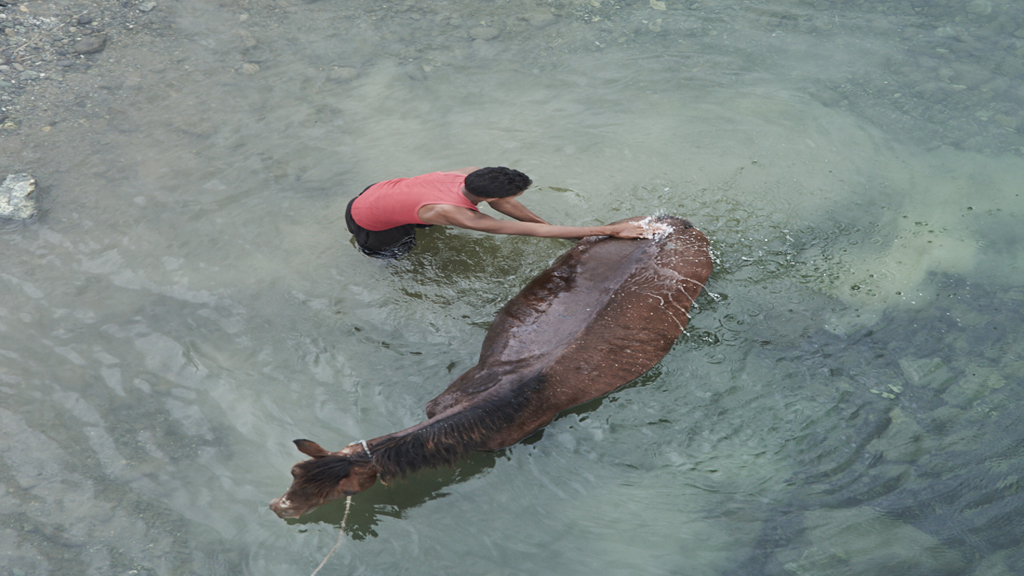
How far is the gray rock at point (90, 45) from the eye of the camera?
25.4ft

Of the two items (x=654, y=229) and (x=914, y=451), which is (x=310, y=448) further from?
(x=914, y=451)

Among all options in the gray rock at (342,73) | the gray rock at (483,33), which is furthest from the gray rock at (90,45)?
the gray rock at (483,33)

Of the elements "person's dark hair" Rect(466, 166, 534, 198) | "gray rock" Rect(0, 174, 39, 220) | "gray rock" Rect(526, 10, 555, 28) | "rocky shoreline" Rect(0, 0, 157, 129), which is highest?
"gray rock" Rect(526, 10, 555, 28)

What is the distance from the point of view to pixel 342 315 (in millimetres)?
5391

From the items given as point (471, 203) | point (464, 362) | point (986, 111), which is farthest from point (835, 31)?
point (464, 362)

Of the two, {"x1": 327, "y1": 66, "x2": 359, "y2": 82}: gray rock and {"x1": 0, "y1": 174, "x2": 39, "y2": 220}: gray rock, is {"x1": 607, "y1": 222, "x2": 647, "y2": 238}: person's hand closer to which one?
{"x1": 327, "y1": 66, "x2": 359, "y2": 82}: gray rock

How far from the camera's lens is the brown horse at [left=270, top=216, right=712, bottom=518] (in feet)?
12.1

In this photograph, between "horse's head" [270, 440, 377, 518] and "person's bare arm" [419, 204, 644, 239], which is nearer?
"horse's head" [270, 440, 377, 518]

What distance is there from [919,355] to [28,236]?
25.1 feet

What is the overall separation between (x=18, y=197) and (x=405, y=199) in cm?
398

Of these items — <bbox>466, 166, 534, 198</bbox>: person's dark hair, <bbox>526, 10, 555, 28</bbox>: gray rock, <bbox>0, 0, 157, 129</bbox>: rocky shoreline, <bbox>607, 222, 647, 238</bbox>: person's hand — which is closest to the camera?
<bbox>466, 166, 534, 198</bbox>: person's dark hair

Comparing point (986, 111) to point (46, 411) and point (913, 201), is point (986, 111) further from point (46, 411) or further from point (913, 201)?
point (46, 411)

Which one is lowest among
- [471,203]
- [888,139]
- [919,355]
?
[919,355]

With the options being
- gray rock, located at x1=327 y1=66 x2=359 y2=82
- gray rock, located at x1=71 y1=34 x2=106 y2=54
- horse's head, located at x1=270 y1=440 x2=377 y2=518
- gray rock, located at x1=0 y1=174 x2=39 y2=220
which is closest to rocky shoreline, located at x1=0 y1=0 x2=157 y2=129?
gray rock, located at x1=71 y1=34 x2=106 y2=54
